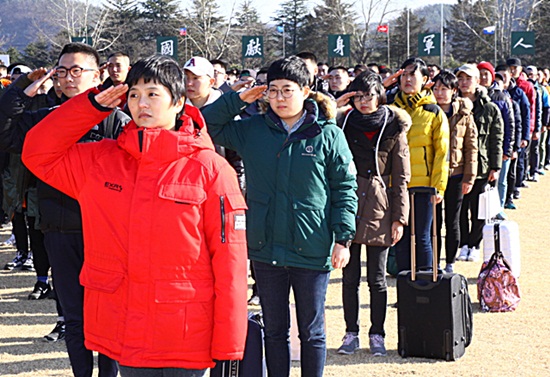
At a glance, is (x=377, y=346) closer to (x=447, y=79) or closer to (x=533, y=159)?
(x=447, y=79)

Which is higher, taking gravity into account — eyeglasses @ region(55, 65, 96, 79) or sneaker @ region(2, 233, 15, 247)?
eyeglasses @ region(55, 65, 96, 79)

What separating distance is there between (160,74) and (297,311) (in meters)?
2.09

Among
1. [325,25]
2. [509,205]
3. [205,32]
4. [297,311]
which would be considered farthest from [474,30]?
[297,311]

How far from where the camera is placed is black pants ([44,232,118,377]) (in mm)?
5262

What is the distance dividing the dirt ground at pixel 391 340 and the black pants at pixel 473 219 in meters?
0.69

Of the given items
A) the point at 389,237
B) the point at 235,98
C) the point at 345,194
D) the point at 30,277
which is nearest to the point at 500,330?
the point at 389,237

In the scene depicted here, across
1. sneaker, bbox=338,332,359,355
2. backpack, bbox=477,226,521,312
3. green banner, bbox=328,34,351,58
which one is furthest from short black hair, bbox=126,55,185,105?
green banner, bbox=328,34,351,58

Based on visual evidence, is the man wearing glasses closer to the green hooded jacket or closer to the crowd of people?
the crowd of people

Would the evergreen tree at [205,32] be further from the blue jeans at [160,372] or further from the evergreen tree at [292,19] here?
the blue jeans at [160,372]

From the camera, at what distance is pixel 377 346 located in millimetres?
6715

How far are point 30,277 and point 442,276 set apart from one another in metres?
5.29

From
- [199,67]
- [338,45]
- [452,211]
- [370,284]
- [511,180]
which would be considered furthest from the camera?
[338,45]

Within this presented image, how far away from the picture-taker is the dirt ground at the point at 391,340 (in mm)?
6379

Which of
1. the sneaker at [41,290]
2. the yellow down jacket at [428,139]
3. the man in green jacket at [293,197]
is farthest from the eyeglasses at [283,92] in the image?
the sneaker at [41,290]
